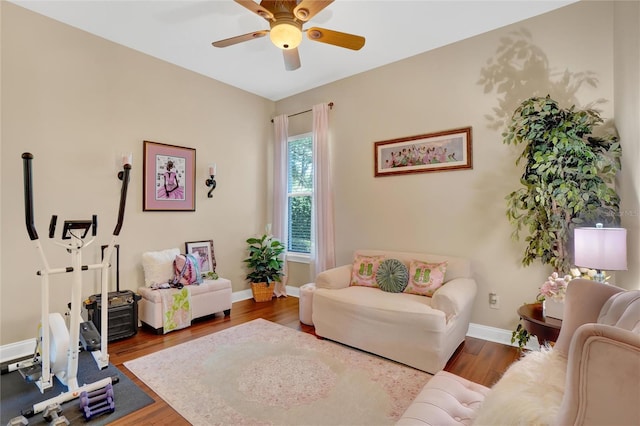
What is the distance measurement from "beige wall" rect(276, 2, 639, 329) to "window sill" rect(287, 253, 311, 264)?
622mm

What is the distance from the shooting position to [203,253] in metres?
4.00

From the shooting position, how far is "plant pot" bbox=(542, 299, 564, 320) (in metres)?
2.02

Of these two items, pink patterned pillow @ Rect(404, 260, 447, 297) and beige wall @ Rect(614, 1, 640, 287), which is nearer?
beige wall @ Rect(614, 1, 640, 287)

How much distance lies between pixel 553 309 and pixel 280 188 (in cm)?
360

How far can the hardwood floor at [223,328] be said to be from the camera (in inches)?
75.1

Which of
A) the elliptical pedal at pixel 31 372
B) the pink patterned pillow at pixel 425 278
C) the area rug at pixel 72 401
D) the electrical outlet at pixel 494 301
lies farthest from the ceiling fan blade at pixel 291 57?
the elliptical pedal at pixel 31 372

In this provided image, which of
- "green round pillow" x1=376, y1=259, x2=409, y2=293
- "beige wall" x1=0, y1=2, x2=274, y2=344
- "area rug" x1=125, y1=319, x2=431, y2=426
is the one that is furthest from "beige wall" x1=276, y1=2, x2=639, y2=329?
"beige wall" x1=0, y1=2, x2=274, y2=344

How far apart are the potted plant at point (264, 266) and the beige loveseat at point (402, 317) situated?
4.52 feet

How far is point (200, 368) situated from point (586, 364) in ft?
8.33

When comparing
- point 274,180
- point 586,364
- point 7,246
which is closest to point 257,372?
point 586,364

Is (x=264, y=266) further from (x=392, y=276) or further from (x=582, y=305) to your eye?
(x=582, y=305)

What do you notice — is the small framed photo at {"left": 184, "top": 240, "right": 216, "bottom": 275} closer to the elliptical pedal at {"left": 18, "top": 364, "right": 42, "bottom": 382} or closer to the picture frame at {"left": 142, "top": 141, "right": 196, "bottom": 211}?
the picture frame at {"left": 142, "top": 141, "right": 196, "bottom": 211}

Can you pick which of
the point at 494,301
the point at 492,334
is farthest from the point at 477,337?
the point at 494,301

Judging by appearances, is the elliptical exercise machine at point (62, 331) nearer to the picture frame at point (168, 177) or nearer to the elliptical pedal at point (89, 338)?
the elliptical pedal at point (89, 338)
